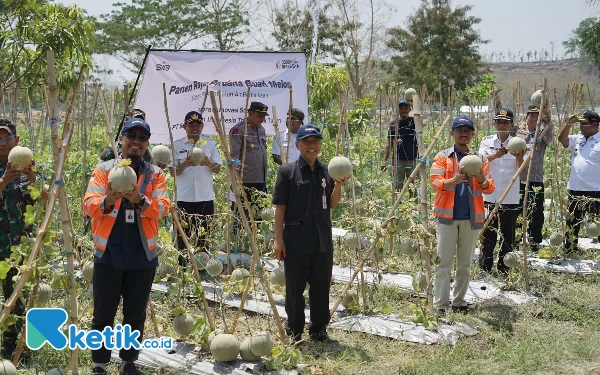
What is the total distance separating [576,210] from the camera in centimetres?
820

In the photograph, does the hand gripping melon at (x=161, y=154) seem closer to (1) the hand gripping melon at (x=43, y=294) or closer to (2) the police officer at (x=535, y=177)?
(1) the hand gripping melon at (x=43, y=294)

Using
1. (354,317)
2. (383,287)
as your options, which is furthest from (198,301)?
(383,287)

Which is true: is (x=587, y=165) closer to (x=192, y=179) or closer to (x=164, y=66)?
(x=192, y=179)

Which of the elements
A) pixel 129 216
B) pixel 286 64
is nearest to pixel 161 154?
pixel 129 216

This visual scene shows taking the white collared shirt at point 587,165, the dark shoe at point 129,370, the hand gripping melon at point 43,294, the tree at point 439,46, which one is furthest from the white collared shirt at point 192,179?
the tree at point 439,46

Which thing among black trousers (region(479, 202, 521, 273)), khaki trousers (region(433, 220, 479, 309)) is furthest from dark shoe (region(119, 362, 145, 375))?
black trousers (region(479, 202, 521, 273))

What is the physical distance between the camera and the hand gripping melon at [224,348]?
4669mm

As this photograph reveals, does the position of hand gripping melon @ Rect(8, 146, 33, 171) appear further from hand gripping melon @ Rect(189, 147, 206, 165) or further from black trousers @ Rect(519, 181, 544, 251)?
black trousers @ Rect(519, 181, 544, 251)

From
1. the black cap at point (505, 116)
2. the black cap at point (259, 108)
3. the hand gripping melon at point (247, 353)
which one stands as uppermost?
the black cap at point (259, 108)

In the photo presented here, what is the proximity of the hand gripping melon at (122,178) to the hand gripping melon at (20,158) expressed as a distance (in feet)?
1.97

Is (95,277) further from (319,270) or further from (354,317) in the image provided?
(354,317)

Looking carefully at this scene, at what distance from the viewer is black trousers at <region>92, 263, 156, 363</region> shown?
13.8 feet

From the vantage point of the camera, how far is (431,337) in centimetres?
538

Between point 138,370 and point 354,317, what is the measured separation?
2086mm
